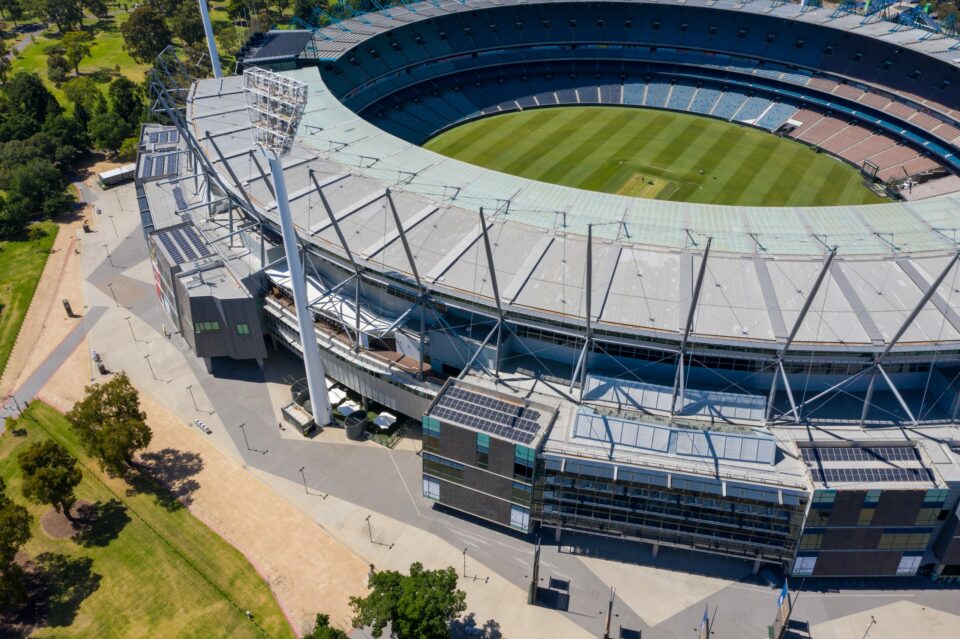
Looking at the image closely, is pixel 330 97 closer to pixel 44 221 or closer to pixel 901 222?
pixel 44 221

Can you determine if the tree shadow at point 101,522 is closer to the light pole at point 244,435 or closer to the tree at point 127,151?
the light pole at point 244,435

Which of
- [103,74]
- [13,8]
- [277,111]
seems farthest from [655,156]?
[13,8]

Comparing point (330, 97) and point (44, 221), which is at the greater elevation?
point (330, 97)

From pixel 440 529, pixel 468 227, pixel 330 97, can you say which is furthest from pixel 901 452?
pixel 330 97

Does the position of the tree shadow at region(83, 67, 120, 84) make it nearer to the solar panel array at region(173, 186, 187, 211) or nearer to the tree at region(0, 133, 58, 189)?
the tree at region(0, 133, 58, 189)

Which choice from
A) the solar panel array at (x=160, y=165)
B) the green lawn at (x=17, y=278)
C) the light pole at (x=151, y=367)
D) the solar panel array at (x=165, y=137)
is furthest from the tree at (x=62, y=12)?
the light pole at (x=151, y=367)

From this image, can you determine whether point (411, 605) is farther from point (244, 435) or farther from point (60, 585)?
point (60, 585)

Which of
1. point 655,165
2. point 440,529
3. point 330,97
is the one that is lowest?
point 440,529
